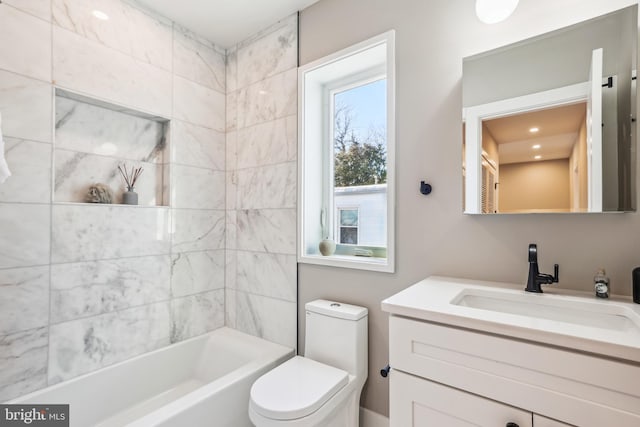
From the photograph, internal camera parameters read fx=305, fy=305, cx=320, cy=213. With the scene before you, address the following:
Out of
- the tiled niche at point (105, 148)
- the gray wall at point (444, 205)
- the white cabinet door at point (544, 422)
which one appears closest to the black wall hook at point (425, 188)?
the gray wall at point (444, 205)

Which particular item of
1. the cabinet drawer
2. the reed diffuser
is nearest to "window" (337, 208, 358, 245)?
the cabinet drawer

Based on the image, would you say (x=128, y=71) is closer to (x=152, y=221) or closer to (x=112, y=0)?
(x=112, y=0)

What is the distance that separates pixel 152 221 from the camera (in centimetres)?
198

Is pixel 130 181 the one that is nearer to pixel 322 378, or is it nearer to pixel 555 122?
pixel 322 378

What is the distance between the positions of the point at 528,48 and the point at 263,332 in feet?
7.09

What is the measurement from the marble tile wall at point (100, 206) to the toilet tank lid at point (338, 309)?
38.5 inches

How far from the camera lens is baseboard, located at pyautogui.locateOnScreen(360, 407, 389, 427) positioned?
1.62 meters

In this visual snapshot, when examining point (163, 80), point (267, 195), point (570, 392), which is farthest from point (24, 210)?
point (570, 392)

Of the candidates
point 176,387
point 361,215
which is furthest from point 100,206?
point 361,215

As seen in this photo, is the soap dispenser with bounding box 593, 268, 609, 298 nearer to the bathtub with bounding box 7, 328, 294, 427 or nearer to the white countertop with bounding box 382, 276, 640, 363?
the white countertop with bounding box 382, 276, 640, 363

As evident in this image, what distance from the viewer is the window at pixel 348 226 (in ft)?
6.85

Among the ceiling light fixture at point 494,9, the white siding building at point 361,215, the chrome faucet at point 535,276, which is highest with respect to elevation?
the ceiling light fixture at point 494,9

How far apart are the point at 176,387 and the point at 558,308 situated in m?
2.16

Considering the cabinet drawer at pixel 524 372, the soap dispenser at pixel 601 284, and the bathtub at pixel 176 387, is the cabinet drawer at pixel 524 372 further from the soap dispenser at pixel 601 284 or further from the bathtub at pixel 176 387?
the bathtub at pixel 176 387
